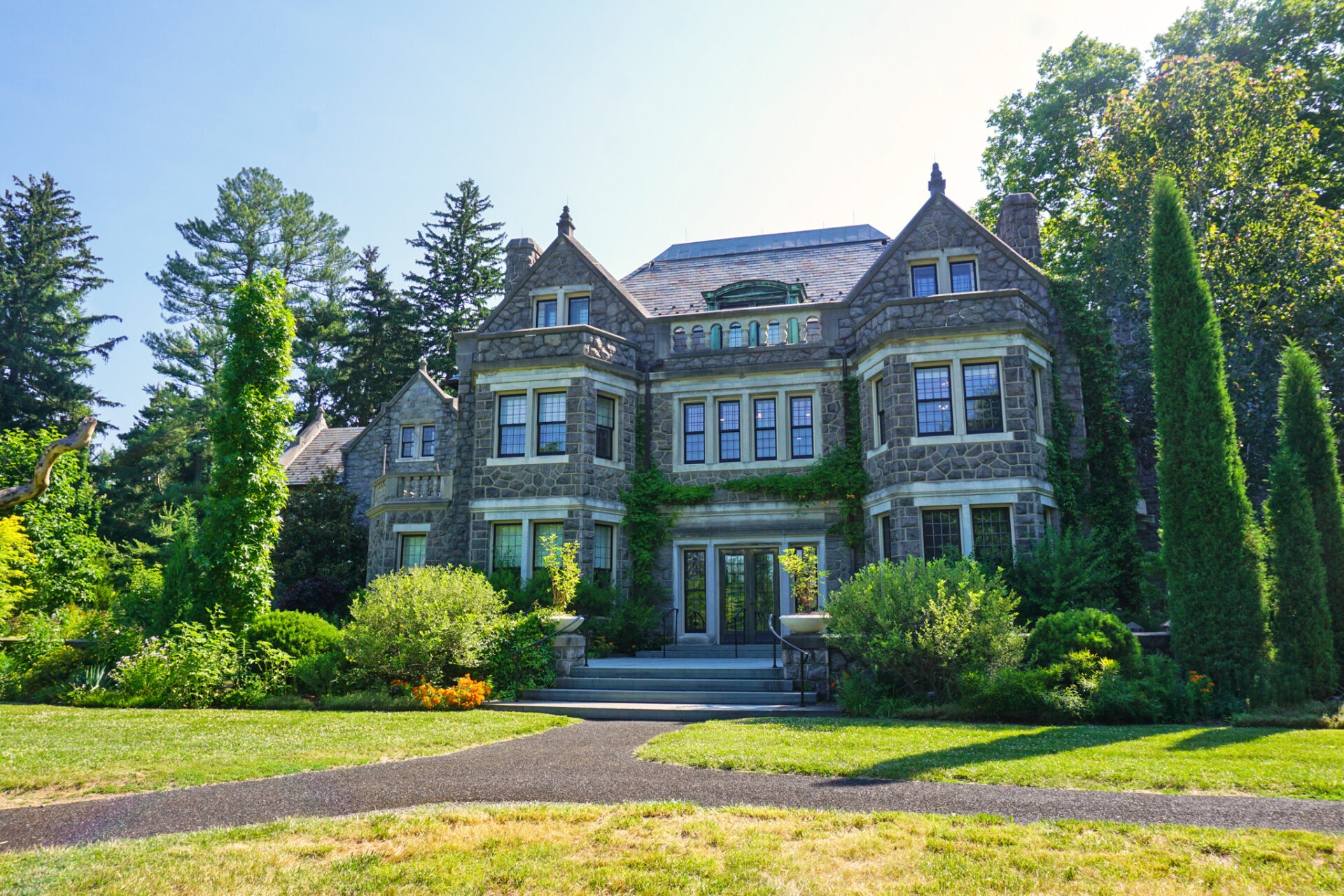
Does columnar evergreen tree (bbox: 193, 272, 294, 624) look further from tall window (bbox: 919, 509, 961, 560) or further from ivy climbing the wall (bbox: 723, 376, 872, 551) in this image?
tall window (bbox: 919, 509, 961, 560)

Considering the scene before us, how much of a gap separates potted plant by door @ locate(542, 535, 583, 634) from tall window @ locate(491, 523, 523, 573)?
1638 mm

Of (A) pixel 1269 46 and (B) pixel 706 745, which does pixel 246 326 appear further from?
(A) pixel 1269 46

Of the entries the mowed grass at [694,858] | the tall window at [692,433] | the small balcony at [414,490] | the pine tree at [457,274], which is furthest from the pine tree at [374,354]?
the mowed grass at [694,858]

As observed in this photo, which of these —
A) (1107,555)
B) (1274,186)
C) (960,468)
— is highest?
(1274,186)

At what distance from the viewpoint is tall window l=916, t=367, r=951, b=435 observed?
1736 centimetres

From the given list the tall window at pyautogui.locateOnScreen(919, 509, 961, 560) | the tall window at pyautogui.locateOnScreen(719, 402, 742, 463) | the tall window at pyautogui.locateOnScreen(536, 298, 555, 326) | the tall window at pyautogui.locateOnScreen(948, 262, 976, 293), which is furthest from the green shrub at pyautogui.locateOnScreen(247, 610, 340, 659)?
the tall window at pyautogui.locateOnScreen(948, 262, 976, 293)

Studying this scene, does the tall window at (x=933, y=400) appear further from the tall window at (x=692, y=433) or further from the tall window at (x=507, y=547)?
the tall window at (x=507, y=547)

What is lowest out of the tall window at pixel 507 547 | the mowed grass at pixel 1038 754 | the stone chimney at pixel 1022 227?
the mowed grass at pixel 1038 754

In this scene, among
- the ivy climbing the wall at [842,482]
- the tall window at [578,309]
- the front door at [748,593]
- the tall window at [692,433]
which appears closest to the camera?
the ivy climbing the wall at [842,482]

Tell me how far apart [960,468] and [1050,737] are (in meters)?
8.73

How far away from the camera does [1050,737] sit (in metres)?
Result: 8.71

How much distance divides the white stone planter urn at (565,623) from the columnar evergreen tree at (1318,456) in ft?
A: 35.4

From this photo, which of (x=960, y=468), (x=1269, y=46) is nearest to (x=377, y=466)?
(x=960, y=468)

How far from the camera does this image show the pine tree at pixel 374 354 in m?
42.9
